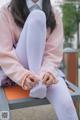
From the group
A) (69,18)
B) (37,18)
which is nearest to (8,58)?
(37,18)

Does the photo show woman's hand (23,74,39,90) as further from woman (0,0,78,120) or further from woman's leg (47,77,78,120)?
woman's leg (47,77,78,120)

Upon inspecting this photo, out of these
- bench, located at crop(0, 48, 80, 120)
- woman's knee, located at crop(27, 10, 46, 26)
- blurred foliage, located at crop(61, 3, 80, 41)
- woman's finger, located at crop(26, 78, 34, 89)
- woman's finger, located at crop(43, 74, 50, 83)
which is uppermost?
woman's knee, located at crop(27, 10, 46, 26)

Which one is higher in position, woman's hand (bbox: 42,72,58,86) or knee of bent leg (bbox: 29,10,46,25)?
knee of bent leg (bbox: 29,10,46,25)

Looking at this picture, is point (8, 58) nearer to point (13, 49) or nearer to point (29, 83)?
point (13, 49)

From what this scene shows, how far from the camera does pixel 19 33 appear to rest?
7.84 ft

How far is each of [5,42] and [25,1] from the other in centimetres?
33

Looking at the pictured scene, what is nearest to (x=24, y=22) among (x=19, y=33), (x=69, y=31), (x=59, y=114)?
(x=19, y=33)

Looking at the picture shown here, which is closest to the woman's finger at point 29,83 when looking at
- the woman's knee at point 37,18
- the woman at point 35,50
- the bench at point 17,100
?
the woman at point 35,50

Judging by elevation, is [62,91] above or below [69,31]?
above

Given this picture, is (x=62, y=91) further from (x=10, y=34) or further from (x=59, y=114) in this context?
(x=10, y=34)

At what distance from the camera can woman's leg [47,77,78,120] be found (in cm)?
207

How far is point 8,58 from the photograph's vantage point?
2.23m

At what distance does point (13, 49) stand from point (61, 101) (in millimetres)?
476

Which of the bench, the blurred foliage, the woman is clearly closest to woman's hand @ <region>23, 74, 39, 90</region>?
the woman
